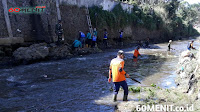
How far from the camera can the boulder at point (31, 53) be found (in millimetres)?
12695

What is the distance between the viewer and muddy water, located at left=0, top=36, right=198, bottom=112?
6172 millimetres

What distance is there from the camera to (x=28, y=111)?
575 centimetres

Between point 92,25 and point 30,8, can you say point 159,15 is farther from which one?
point 30,8

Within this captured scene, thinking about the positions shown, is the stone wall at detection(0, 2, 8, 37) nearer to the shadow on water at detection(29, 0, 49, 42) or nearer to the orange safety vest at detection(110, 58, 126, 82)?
the shadow on water at detection(29, 0, 49, 42)

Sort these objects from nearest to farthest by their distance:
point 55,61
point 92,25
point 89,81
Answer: point 89,81, point 55,61, point 92,25

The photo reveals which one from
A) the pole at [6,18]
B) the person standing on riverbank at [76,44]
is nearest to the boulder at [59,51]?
the person standing on riverbank at [76,44]

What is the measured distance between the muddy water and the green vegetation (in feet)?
34.6

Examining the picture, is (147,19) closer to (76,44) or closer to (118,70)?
(76,44)

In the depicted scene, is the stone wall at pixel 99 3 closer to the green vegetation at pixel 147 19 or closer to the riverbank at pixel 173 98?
the green vegetation at pixel 147 19

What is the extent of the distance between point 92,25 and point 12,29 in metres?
8.66

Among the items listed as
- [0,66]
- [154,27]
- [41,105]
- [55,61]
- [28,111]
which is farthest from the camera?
[154,27]

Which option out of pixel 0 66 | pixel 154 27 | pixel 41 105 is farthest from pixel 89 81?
pixel 154 27

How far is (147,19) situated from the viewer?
31.2 metres

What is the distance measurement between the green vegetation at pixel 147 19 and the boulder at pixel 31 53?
840 cm
